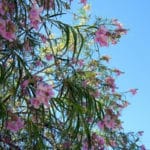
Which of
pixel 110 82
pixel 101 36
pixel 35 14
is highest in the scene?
pixel 110 82

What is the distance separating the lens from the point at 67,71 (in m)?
4.31

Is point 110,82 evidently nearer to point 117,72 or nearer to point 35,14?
point 117,72

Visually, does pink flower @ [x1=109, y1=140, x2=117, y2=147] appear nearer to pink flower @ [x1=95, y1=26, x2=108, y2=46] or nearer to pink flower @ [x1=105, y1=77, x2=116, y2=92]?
pink flower @ [x1=105, y1=77, x2=116, y2=92]

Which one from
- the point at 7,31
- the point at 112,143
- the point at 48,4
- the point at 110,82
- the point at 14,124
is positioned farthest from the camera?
the point at 110,82

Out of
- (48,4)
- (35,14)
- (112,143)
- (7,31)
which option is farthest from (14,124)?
(112,143)

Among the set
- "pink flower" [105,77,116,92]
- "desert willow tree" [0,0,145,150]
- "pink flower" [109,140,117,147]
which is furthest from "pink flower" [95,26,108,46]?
"pink flower" [105,77,116,92]

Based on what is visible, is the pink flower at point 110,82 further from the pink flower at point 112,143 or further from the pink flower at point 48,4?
the pink flower at point 48,4

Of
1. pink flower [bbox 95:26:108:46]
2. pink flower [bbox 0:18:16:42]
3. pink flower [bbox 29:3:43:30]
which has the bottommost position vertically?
pink flower [bbox 0:18:16:42]

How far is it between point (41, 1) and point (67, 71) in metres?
0.77

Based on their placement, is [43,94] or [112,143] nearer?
[43,94]

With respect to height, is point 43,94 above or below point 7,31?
below

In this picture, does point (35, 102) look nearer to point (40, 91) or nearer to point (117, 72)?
point (40, 91)

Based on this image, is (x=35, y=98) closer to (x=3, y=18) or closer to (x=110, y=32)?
(x=3, y=18)

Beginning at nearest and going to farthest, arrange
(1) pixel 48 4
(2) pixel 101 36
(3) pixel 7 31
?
(3) pixel 7 31 < (1) pixel 48 4 < (2) pixel 101 36
